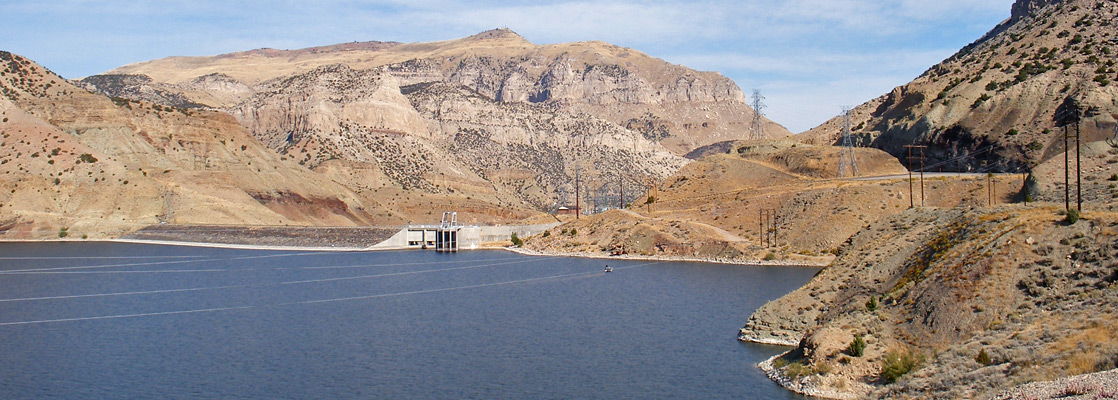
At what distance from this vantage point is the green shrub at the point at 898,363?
1232 inches

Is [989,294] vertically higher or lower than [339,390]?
higher

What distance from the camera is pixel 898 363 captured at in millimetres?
31625

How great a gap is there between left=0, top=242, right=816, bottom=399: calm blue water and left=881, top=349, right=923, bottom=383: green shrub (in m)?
3.97

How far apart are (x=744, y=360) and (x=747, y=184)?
73.6 metres

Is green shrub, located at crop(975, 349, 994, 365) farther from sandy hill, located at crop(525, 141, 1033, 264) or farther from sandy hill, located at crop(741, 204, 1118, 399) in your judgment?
sandy hill, located at crop(525, 141, 1033, 264)

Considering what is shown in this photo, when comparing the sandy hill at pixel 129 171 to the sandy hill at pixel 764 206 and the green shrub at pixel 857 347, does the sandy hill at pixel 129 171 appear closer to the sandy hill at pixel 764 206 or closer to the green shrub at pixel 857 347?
the sandy hill at pixel 764 206

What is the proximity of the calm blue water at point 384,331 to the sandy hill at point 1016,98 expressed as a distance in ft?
89.5

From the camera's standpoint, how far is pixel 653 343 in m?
47.5

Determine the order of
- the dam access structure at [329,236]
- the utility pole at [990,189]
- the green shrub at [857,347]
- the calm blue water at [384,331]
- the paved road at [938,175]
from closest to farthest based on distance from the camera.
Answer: the green shrub at [857,347]
the calm blue water at [384,331]
the utility pole at [990,189]
the paved road at [938,175]
the dam access structure at [329,236]

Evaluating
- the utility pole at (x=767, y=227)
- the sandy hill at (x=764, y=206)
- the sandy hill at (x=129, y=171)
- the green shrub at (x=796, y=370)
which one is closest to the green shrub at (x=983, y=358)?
the green shrub at (x=796, y=370)

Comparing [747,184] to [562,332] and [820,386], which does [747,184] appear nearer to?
[562,332]

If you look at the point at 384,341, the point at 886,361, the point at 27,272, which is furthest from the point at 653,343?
the point at 27,272

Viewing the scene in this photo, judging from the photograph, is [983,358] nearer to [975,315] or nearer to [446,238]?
[975,315]

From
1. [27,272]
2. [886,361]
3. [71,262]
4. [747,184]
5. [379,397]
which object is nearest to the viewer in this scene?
[886,361]
